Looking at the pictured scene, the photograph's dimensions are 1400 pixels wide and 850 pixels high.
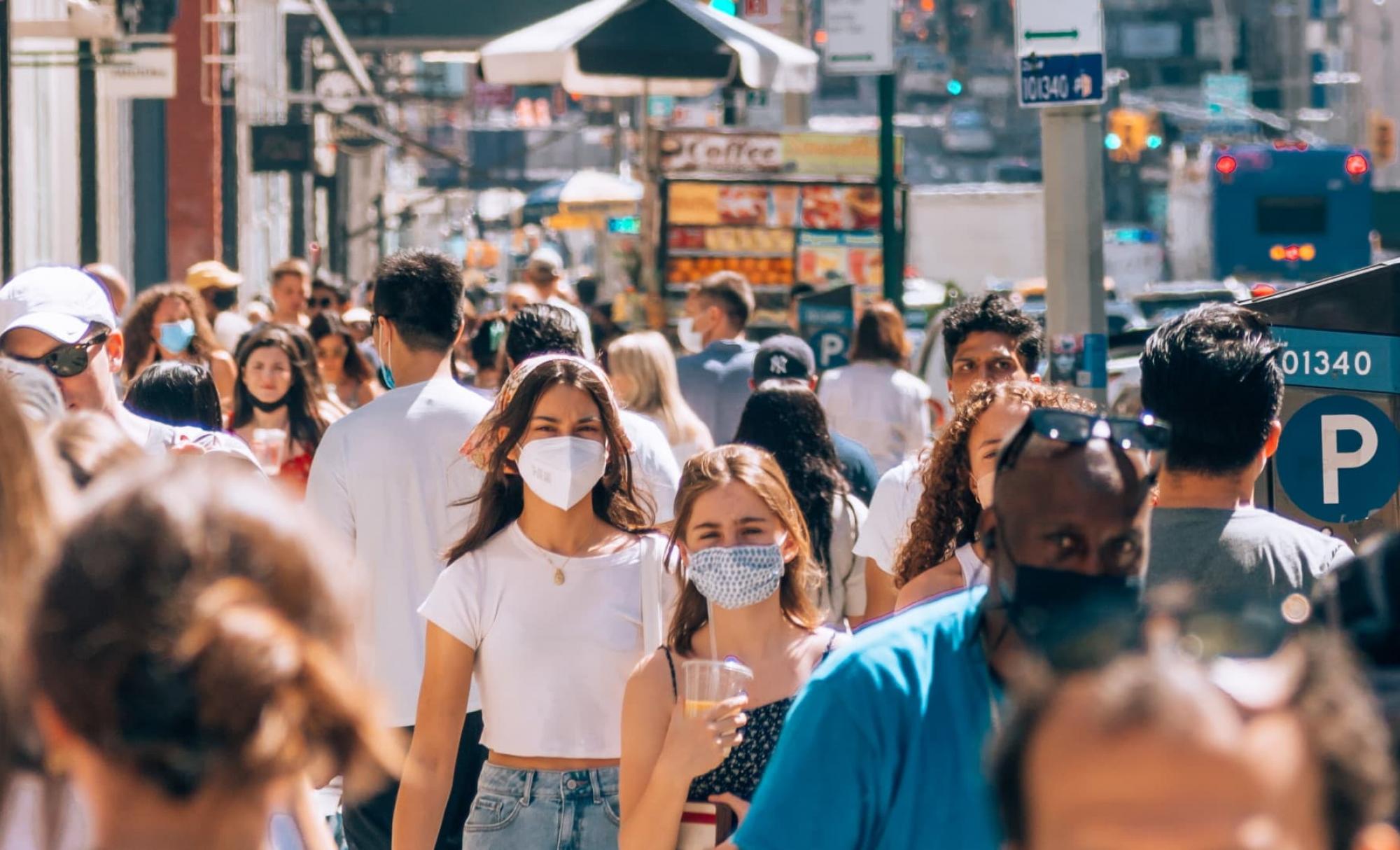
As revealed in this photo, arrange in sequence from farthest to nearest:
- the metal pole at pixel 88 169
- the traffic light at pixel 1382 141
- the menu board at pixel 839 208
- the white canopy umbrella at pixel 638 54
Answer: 1. the traffic light at pixel 1382 141
2. the metal pole at pixel 88 169
3. the menu board at pixel 839 208
4. the white canopy umbrella at pixel 638 54

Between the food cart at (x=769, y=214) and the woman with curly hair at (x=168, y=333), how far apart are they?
6.10 m

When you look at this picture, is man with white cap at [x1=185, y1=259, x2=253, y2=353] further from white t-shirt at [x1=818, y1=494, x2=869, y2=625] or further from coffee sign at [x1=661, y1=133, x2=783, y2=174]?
white t-shirt at [x1=818, y1=494, x2=869, y2=625]

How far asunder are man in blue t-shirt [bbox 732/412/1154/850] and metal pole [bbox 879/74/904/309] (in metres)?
11.2

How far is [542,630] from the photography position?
4.51 m

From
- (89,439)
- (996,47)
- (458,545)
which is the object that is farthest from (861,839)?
(996,47)

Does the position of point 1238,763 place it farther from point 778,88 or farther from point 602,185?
point 602,185

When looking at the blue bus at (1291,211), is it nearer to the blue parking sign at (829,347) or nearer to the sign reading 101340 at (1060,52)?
the blue parking sign at (829,347)

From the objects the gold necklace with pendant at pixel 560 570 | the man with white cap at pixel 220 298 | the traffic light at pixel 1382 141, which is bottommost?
the gold necklace with pendant at pixel 560 570

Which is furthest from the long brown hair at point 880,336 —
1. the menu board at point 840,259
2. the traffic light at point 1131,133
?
the traffic light at point 1131,133

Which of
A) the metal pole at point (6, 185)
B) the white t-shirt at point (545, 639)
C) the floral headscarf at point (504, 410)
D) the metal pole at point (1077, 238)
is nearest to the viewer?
the white t-shirt at point (545, 639)

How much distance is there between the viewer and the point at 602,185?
26422 mm

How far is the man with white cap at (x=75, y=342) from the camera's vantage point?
499 centimetres

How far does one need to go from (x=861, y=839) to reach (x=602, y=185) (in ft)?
78.8

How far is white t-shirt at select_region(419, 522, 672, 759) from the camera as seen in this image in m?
4.45
